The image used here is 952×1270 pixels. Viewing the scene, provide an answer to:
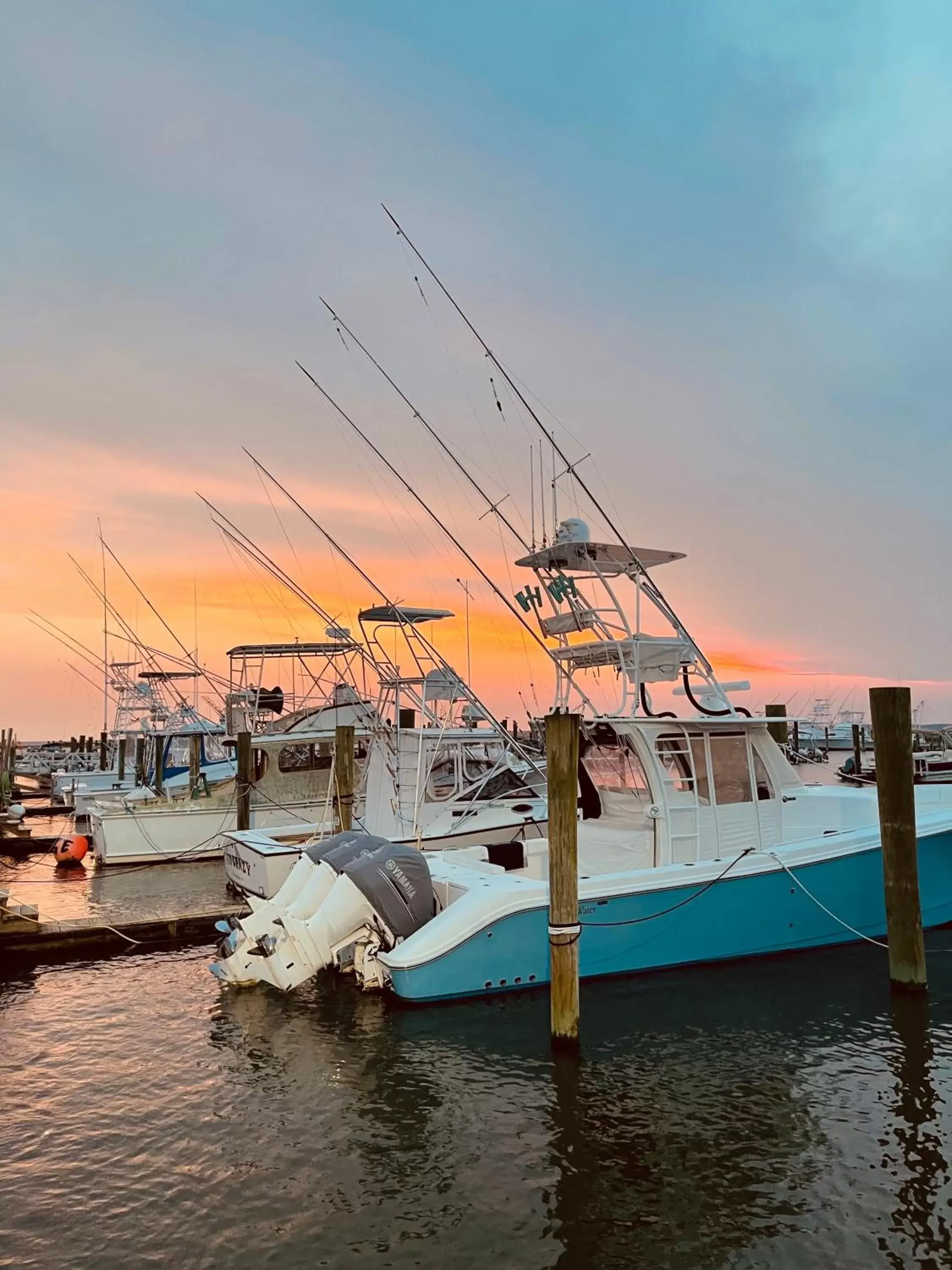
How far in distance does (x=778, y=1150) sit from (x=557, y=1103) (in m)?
1.81

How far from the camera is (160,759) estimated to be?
88.2ft

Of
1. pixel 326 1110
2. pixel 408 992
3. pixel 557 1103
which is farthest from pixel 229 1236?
pixel 408 992

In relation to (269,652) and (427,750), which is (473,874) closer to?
(427,750)

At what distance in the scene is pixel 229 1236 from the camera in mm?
5734

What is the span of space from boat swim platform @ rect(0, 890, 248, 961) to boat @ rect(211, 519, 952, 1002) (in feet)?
8.30

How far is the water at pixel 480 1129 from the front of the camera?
573 cm

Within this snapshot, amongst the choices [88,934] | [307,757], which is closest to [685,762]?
[88,934]

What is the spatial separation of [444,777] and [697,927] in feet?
25.0

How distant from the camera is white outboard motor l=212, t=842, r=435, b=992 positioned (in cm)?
1002

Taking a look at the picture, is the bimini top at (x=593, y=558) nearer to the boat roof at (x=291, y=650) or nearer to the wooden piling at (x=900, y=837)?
the wooden piling at (x=900, y=837)

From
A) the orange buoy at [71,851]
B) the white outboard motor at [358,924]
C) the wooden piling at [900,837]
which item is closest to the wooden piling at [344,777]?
the white outboard motor at [358,924]

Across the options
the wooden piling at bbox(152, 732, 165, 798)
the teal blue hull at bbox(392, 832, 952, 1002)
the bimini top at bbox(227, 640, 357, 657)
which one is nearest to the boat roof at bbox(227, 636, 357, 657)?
the bimini top at bbox(227, 640, 357, 657)

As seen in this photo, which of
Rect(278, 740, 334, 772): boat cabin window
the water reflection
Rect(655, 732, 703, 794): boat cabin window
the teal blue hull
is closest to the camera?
the water reflection

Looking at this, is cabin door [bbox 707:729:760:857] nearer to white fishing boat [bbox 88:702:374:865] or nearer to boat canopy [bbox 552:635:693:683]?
boat canopy [bbox 552:635:693:683]
